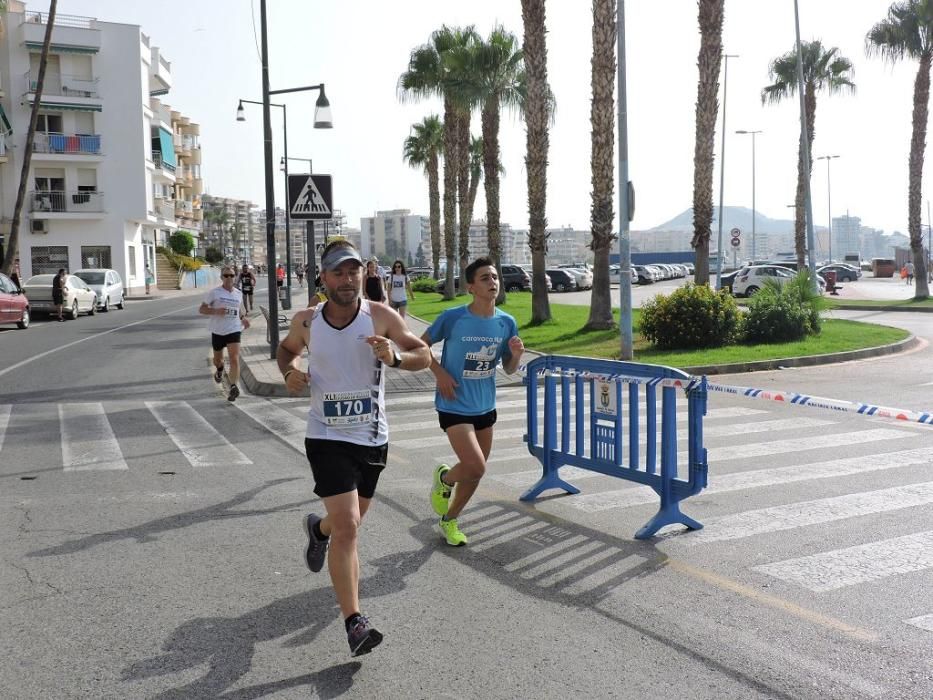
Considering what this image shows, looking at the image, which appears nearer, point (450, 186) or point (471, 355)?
point (471, 355)

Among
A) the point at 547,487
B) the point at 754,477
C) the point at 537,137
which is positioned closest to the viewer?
the point at 547,487

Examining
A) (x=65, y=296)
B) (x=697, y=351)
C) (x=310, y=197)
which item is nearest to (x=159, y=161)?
(x=65, y=296)

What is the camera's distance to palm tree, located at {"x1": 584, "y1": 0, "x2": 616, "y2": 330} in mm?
21328

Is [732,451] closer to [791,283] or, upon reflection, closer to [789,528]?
[789,528]

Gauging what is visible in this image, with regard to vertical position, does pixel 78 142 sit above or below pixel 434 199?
above

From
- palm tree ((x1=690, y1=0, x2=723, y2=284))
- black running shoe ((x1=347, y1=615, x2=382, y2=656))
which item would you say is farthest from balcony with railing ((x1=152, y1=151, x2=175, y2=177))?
black running shoe ((x1=347, y1=615, x2=382, y2=656))

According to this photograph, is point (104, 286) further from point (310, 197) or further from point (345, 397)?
point (345, 397)

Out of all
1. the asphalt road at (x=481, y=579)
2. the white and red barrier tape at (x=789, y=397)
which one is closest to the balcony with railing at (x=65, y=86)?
the asphalt road at (x=481, y=579)

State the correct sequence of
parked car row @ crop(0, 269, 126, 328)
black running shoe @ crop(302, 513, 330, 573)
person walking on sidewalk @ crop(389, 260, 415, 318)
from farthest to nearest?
1. parked car row @ crop(0, 269, 126, 328)
2. person walking on sidewalk @ crop(389, 260, 415, 318)
3. black running shoe @ crop(302, 513, 330, 573)

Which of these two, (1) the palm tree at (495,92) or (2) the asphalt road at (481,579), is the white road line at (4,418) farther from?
(1) the palm tree at (495,92)

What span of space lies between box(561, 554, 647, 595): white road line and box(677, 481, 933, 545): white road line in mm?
559

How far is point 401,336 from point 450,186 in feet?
133

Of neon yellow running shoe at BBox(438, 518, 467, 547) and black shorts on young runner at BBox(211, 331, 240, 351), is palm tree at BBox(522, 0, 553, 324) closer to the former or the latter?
black shorts on young runner at BBox(211, 331, 240, 351)

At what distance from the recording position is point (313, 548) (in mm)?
4891
